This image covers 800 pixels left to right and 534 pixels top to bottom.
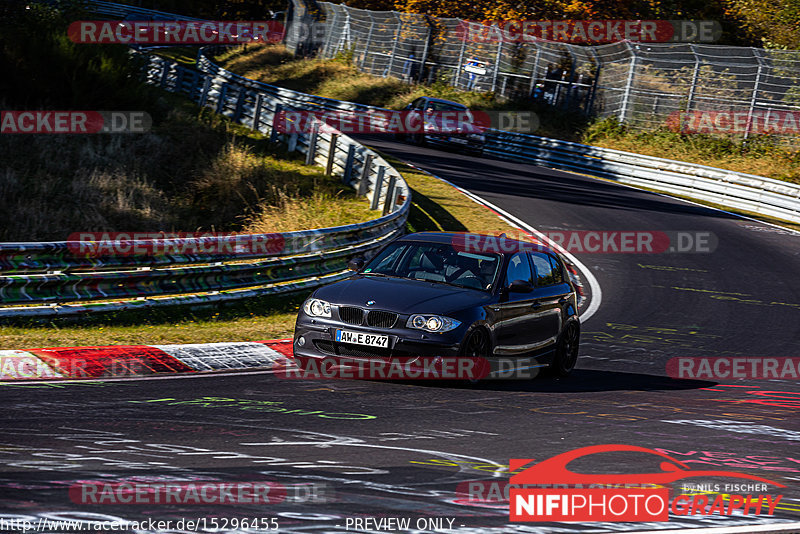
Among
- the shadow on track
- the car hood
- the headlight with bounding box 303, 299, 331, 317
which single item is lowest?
the shadow on track

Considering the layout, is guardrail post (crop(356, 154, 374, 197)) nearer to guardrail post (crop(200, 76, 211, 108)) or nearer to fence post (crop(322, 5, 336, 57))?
guardrail post (crop(200, 76, 211, 108))

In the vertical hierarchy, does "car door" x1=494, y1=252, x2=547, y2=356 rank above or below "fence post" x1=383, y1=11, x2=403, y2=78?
below

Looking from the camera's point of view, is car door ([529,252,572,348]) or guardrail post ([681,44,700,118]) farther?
guardrail post ([681,44,700,118])

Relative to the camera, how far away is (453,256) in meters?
10.1

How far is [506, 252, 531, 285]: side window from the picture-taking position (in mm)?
10133

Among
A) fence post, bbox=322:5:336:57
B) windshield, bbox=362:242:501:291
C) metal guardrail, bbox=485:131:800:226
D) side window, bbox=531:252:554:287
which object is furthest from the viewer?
fence post, bbox=322:5:336:57

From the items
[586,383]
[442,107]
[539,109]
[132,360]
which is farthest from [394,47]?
[132,360]

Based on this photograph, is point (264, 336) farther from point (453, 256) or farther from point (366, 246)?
point (366, 246)

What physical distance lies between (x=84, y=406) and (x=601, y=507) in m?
4.01

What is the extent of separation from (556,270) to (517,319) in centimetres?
153

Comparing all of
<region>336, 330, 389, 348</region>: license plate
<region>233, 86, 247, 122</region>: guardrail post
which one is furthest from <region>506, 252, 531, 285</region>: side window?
<region>233, 86, 247, 122</region>: guardrail post

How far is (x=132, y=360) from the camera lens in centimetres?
937

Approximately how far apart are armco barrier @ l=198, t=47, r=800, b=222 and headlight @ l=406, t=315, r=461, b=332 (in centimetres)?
2058

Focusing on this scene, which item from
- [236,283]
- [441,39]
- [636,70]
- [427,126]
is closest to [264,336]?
[236,283]
